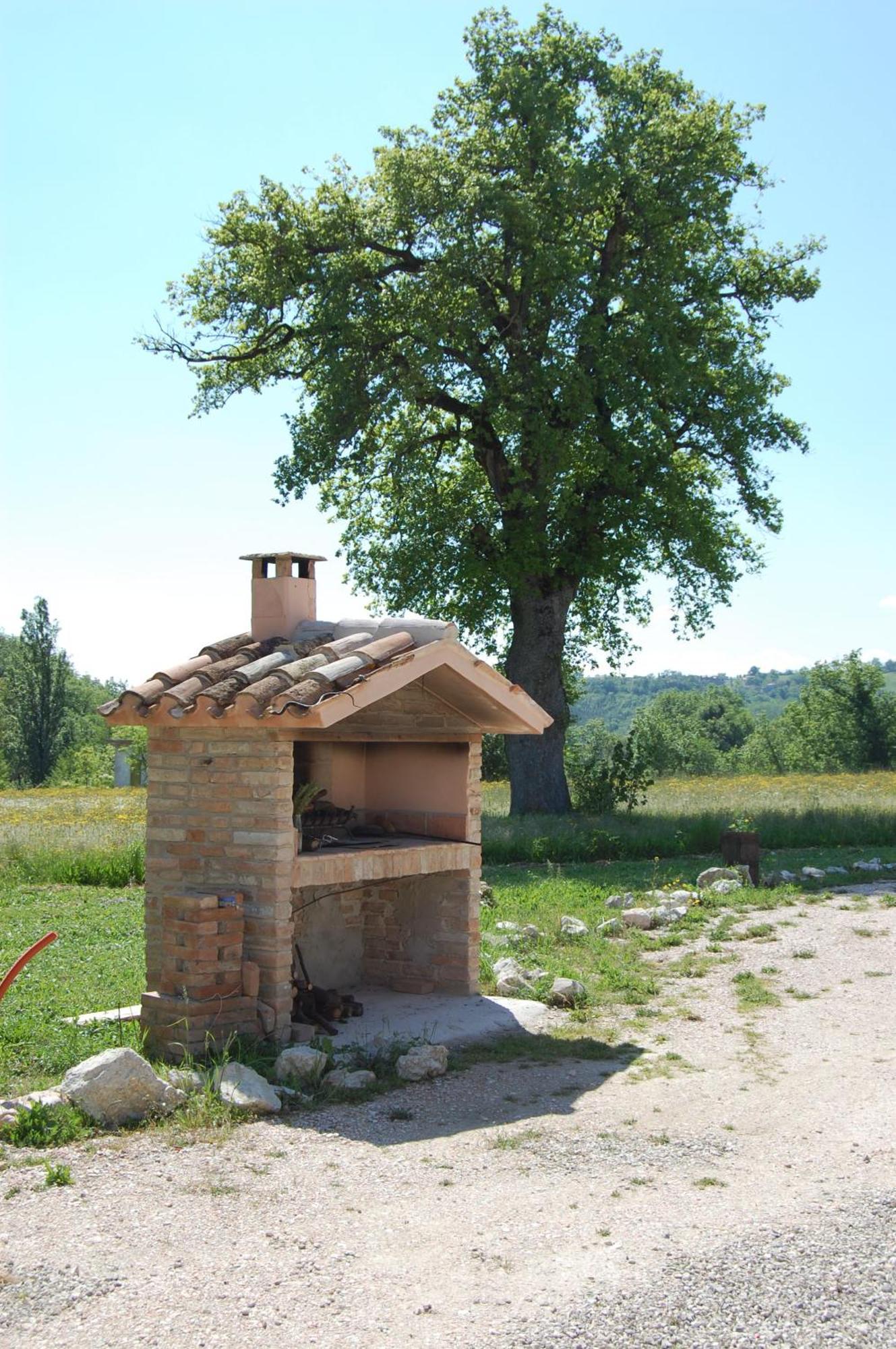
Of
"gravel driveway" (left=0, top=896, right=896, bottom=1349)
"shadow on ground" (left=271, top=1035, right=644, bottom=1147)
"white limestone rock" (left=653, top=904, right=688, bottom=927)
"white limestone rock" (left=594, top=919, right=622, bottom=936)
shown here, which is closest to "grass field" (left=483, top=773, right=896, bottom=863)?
"white limestone rock" (left=653, top=904, right=688, bottom=927)

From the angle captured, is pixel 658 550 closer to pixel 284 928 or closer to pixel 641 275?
pixel 641 275

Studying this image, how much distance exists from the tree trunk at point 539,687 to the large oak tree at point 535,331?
4 cm

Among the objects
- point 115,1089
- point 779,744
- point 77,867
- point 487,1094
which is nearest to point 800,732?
point 779,744

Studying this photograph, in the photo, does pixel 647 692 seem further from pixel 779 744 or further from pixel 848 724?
pixel 848 724

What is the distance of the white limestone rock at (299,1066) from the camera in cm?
757

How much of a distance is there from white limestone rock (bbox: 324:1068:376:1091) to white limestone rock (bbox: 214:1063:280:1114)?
0.46 m

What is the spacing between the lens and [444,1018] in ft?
30.7

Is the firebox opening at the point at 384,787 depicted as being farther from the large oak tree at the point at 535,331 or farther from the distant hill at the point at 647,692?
the distant hill at the point at 647,692

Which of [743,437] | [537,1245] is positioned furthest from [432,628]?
[743,437]

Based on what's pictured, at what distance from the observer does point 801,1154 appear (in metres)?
6.57

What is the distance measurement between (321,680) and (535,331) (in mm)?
16401

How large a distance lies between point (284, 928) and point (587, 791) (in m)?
17.1

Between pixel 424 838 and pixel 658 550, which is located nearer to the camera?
pixel 424 838

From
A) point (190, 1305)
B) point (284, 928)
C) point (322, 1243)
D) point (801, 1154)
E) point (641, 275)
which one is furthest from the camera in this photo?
point (641, 275)
